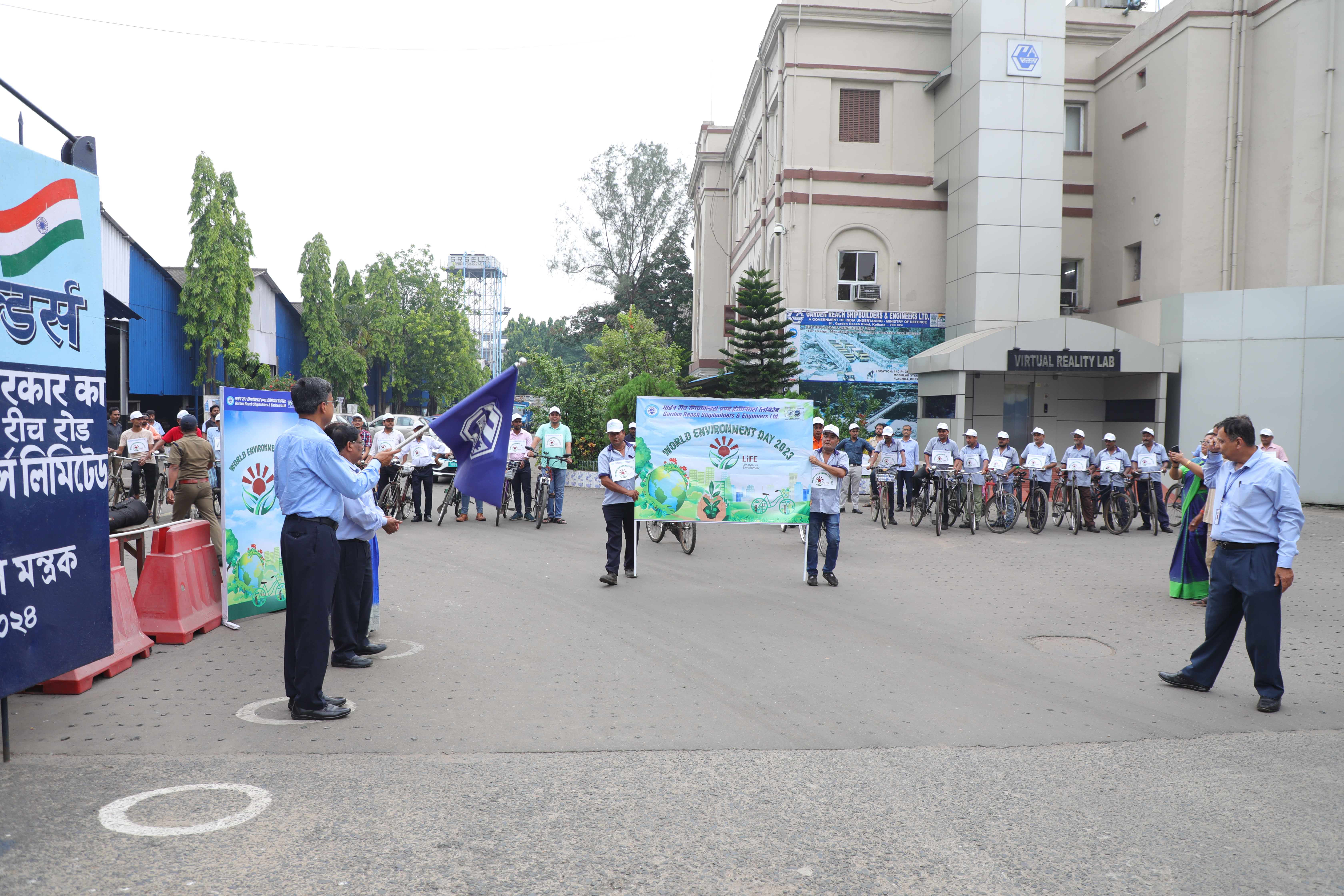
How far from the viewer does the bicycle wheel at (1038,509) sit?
16891 millimetres

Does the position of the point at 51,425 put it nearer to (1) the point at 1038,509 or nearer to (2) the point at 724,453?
(2) the point at 724,453

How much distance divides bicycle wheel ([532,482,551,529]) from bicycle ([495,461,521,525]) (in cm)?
57

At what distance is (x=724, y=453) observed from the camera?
11133 millimetres

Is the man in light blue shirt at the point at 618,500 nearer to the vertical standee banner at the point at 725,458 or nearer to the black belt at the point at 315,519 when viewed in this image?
the vertical standee banner at the point at 725,458

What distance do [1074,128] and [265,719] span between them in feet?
105

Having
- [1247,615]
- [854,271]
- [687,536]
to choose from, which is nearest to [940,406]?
[854,271]

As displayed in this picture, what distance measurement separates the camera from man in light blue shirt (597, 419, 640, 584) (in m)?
10.6

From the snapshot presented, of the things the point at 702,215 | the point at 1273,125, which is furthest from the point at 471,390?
the point at 1273,125

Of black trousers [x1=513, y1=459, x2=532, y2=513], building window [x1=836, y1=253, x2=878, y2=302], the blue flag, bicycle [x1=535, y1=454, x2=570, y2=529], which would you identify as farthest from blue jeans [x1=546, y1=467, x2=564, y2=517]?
building window [x1=836, y1=253, x2=878, y2=302]

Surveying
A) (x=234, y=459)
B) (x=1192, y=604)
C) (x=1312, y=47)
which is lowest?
(x=1192, y=604)

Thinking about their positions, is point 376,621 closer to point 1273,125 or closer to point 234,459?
point 234,459

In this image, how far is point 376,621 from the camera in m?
7.96

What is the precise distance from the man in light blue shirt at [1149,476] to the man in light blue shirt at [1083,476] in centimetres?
82

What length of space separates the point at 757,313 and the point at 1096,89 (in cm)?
1468
